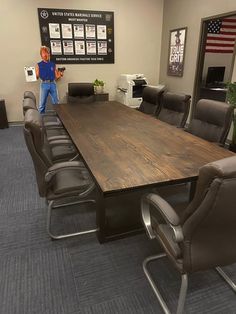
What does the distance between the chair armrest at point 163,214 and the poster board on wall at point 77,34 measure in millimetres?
4642

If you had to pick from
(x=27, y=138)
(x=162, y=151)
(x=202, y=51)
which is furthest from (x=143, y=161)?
(x=202, y=51)

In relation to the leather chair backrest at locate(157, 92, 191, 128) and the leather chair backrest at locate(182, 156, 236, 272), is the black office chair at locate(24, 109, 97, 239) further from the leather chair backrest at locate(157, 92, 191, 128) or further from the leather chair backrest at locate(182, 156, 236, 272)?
the leather chair backrest at locate(157, 92, 191, 128)

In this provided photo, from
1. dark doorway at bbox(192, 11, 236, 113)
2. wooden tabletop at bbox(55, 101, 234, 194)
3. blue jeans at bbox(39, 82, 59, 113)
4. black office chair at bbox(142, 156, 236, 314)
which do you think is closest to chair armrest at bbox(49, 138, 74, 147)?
wooden tabletop at bbox(55, 101, 234, 194)

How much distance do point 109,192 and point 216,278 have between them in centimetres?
98

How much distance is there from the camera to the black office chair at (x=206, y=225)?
82cm

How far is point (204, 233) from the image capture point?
1003 millimetres

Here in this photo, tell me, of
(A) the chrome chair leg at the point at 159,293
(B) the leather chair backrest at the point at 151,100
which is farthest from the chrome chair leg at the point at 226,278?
(B) the leather chair backrest at the point at 151,100

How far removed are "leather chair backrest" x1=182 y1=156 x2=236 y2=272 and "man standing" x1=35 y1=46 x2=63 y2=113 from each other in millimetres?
4497

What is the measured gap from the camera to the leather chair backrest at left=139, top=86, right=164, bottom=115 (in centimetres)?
334

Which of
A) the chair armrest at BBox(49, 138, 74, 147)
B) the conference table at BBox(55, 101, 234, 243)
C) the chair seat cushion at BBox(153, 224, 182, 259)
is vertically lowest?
the chair seat cushion at BBox(153, 224, 182, 259)

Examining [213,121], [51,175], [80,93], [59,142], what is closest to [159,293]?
[51,175]

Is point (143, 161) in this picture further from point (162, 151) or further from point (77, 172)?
point (77, 172)

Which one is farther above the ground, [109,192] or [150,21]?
[150,21]

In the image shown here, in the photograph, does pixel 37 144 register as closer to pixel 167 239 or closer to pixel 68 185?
pixel 68 185
